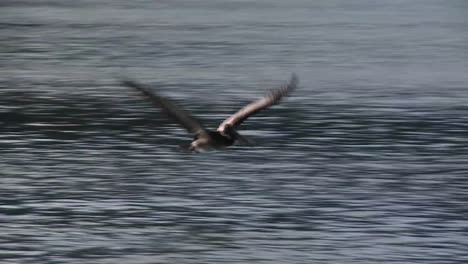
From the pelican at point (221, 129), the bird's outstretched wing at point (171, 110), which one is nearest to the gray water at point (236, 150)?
the pelican at point (221, 129)

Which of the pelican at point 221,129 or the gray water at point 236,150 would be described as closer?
the gray water at point 236,150

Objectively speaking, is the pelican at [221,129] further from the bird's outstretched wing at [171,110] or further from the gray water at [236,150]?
the gray water at [236,150]

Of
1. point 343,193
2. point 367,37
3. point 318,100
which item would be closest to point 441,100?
point 318,100

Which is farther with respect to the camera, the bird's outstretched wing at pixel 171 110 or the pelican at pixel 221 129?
the pelican at pixel 221 129

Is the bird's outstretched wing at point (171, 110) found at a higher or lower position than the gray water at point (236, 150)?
higher

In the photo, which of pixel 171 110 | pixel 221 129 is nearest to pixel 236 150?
pixel 221 129

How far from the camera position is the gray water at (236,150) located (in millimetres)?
14805

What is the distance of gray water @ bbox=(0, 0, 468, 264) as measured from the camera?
1480 cm

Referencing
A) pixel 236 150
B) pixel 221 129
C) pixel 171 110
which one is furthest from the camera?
pixel 236 150

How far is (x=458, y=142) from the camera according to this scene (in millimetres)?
20641

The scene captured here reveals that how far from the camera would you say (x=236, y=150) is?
20000mm

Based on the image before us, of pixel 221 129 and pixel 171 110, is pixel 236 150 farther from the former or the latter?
pixel 171 110

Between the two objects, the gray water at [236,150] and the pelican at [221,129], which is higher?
the pelican at [221,129]

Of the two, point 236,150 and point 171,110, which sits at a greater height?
point 171,110
